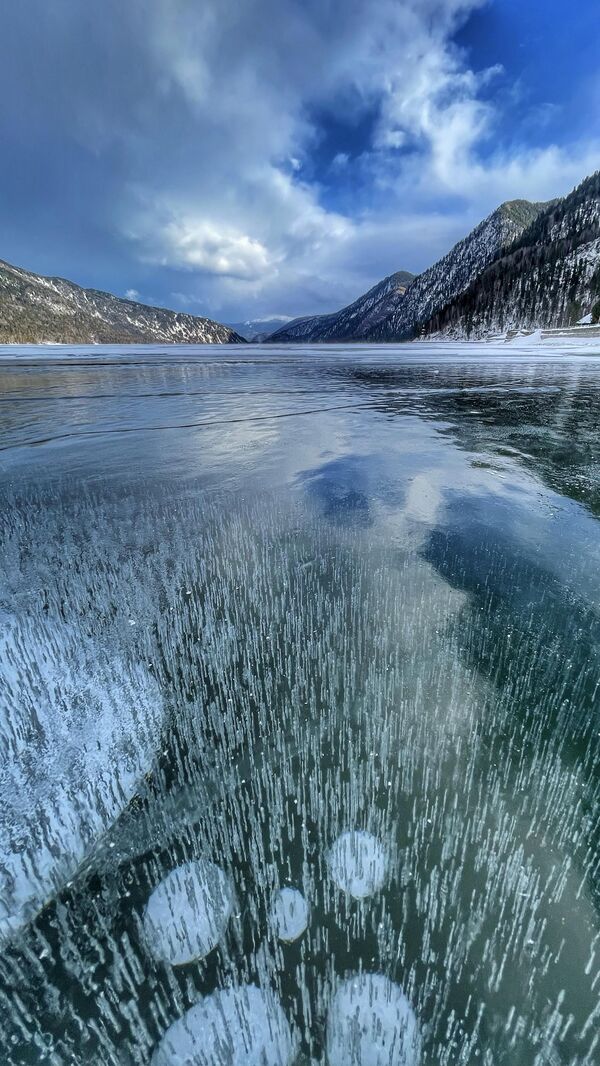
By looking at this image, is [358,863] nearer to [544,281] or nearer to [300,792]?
[300,792]

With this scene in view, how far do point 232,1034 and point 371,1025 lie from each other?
57cm

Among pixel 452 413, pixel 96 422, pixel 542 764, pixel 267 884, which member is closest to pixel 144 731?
pixel 267 884

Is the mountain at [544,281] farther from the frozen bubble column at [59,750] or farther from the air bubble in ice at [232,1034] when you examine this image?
the air bubble in ice at [232,1034]

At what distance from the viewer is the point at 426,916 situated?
77.0 inches

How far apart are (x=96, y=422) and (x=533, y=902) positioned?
14922mm

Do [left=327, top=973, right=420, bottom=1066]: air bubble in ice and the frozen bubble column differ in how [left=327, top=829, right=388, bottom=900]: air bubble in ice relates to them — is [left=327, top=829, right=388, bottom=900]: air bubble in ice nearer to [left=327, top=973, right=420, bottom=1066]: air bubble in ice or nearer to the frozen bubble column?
[left=327, top=973, right=420, bottom=1066]: air bubble in ice

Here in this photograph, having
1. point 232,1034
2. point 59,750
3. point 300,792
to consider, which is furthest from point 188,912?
point 59,750

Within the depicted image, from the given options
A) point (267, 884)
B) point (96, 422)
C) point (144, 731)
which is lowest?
point (267, 884)

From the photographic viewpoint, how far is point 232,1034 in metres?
1.65

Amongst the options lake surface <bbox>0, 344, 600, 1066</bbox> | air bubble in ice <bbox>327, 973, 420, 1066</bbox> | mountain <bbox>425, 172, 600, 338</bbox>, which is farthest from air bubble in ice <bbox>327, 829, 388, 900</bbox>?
mountain <bbox>425, 172, 600, 338</bbox>

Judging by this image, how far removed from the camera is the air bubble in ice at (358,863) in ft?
6.88

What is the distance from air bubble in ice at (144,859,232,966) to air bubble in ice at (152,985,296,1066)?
0.59 ft

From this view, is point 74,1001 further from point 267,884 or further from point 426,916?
point 426,916

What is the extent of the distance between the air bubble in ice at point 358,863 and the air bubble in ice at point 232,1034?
54cm
